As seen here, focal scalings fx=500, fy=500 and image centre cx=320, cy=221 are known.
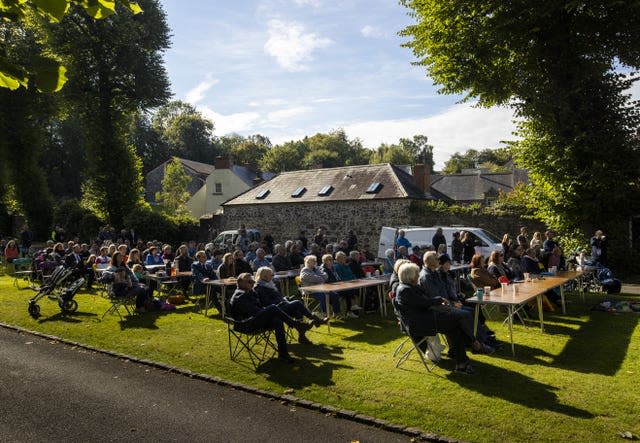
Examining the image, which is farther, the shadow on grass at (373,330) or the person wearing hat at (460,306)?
the shadow on grass at (373,330)

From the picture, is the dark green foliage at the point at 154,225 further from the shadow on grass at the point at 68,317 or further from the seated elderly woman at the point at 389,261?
the seated elderly woman at the point at 389,261

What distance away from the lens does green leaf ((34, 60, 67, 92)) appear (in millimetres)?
3266

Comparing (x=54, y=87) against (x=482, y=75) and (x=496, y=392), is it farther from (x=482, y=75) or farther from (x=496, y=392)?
(x=482, y=75)

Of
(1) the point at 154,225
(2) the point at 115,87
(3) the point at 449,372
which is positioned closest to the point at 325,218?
(1) the point at 154,225

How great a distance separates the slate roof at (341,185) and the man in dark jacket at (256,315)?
18.6 metres

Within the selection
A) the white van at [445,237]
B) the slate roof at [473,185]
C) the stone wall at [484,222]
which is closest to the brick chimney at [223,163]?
the slate roof at [473,185]

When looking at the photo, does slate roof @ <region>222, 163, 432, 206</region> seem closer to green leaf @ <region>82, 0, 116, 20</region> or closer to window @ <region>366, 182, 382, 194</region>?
window @ <region>366, 182, 382, 194</region>

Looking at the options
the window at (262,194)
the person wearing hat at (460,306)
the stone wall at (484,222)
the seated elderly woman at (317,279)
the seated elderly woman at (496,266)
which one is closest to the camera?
the person wearing hat at (460,306)

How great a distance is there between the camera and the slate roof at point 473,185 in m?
47.5

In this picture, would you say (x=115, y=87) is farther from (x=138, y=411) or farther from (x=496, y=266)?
(x=138, y=411)

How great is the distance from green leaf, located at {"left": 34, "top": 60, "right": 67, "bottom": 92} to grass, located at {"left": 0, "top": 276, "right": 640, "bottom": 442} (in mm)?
4428

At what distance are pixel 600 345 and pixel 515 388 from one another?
2929 mm

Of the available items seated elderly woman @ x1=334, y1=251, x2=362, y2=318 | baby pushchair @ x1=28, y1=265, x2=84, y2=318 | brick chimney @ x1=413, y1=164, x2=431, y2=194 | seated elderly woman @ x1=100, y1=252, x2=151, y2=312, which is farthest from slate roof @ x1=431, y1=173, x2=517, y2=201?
baby pushchair @ x1=28, y1=265, x2=84, y2=318

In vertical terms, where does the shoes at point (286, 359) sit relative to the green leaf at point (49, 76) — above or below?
below
